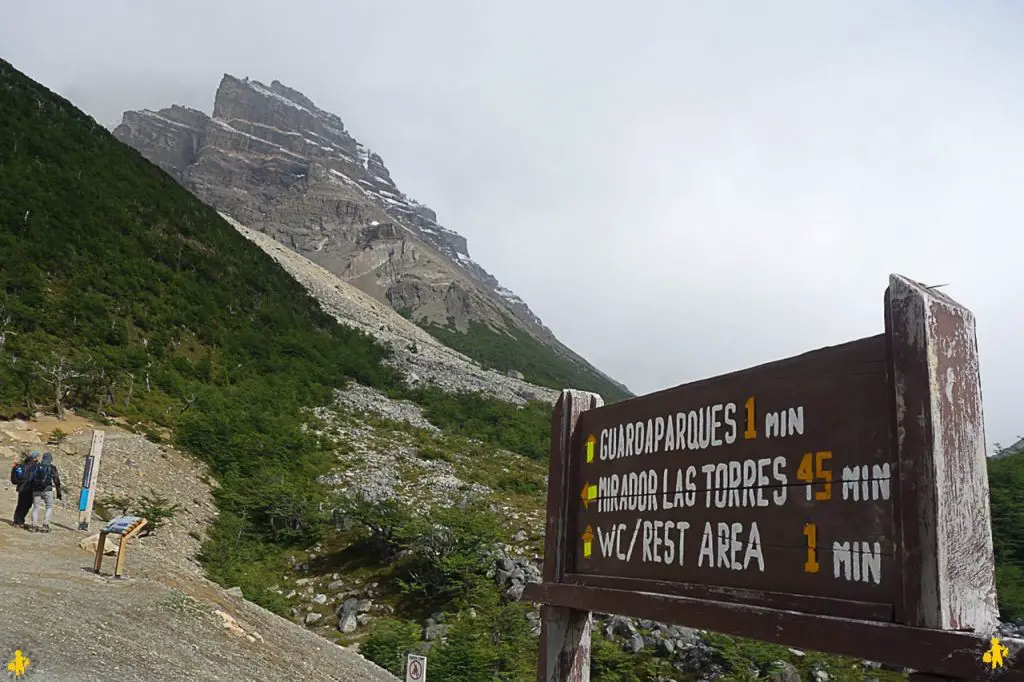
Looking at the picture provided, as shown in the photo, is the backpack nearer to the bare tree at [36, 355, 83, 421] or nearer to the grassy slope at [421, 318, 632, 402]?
the bare tree at [36, 355, 83, 421]

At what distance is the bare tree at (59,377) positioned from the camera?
A: 18.4m

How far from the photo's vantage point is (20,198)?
27875mm

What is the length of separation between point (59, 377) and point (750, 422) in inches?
795

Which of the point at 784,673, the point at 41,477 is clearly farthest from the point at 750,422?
the point at 41,477

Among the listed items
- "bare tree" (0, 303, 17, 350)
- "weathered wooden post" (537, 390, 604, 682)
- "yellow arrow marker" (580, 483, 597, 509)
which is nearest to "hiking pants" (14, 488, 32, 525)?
"bare tree" (0, 303, 17, 350)

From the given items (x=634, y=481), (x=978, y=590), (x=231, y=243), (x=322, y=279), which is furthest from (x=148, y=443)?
(x=322, y=279)

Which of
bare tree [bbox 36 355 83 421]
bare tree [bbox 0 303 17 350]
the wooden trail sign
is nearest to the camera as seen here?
the wooden trail sign

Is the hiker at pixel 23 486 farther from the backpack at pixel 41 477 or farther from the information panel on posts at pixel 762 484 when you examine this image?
the information panel on posts at pixel 762 484

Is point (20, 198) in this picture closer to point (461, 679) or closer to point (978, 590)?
point (461, 679)

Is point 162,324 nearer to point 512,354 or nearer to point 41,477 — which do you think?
point 41,477

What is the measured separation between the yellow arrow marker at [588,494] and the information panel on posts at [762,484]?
0.06 meters

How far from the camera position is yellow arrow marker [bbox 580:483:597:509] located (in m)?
3.74

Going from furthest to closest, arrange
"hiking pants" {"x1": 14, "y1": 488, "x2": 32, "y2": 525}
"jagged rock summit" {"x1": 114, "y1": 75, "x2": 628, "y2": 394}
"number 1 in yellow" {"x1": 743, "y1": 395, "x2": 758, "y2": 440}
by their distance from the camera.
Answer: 1. "jagged rock summit" {"x1": 114, "y1": 75, "x2": 628, "y2": 394}
2. "hiking pants" {"x1": 14, "y1": 488, "x2": 32, "y2": 525}
3. "number 1 in yellow" {"x1": 743, "y1": 395, "x2": 758, "y2": 440}

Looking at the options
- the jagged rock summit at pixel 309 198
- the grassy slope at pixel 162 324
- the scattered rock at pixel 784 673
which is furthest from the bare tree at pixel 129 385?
the jagged rock summit at pixel 309 198
